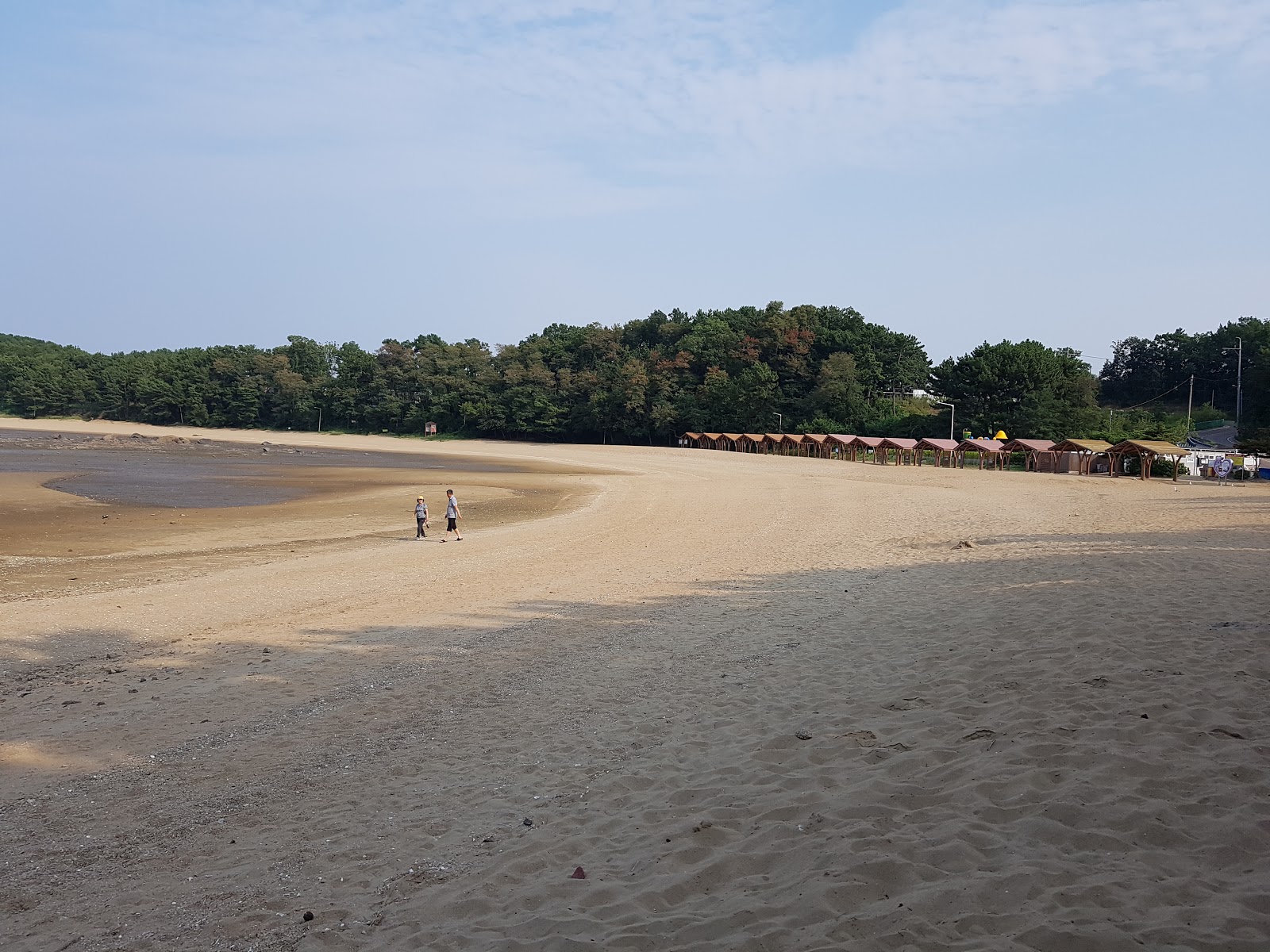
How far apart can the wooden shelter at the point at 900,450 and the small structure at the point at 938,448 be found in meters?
0.54

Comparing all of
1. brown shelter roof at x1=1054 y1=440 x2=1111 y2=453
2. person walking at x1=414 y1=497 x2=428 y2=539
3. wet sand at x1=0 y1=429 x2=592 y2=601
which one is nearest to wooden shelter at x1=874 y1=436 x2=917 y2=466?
brown shelter roof at x1=1054 y1=440 x2=1111 y2=453

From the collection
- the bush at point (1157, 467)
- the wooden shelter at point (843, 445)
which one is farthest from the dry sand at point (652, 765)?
the wooden shelter at point (843, 445)

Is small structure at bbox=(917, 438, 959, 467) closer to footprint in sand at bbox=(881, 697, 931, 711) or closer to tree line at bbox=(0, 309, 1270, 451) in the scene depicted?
tree line at bbox=(0, 309, 1270, 451)

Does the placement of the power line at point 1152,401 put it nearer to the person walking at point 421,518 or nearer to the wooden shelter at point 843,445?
the wooden shelter at point 843,445

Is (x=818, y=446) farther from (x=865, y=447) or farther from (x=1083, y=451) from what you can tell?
(x=1083, y=451)

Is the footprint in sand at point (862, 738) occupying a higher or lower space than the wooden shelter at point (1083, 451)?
lower

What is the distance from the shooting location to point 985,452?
207 feet

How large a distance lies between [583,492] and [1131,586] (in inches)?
1147

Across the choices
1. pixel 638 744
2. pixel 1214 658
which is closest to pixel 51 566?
pixel 638 744

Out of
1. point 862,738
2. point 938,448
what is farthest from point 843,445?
point 862,738

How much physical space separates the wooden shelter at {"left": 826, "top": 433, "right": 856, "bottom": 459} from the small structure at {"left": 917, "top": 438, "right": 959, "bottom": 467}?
6.41 meters

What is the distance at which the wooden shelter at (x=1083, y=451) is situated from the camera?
56119 mm

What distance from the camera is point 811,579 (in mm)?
14656

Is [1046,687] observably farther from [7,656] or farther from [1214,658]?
[7,656]
